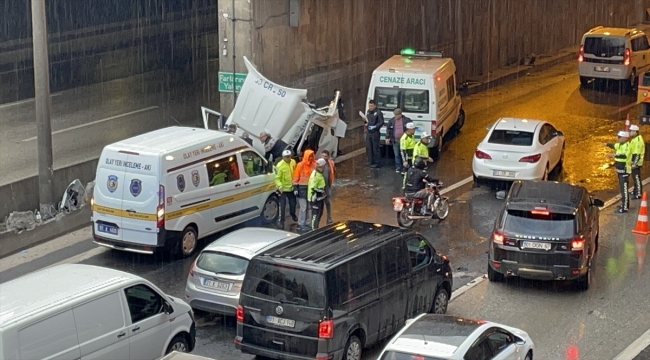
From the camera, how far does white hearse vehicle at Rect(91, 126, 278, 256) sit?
17.8m

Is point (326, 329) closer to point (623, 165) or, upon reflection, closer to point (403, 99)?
point (623, 165)

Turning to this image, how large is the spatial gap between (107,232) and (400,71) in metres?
9.08

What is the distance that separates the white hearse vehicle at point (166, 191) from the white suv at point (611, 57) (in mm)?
16130

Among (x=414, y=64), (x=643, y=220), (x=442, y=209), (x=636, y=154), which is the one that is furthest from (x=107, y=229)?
(x=636, y=154)

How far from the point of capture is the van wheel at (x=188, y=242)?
18266 mm

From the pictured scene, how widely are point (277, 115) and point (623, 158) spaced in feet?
22.4

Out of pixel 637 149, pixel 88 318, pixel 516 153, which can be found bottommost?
pixel 516 153

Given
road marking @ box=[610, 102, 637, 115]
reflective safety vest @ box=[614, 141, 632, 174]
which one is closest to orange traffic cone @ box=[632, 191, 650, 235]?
reflective safety vest @ box=[614, 141, 632, 174]

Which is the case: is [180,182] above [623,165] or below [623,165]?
above

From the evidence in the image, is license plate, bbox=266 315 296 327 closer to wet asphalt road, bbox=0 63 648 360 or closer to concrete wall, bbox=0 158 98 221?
wet asphalt road, bbox=0 63 648 360

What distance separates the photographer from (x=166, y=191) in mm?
17766

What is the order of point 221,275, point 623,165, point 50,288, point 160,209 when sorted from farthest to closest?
point 623,165 → point 160,209 → point 221,275 → point 50,288

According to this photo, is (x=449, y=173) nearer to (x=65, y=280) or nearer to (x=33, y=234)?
(x=33, y=234)

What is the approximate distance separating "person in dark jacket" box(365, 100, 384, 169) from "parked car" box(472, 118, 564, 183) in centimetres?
238
